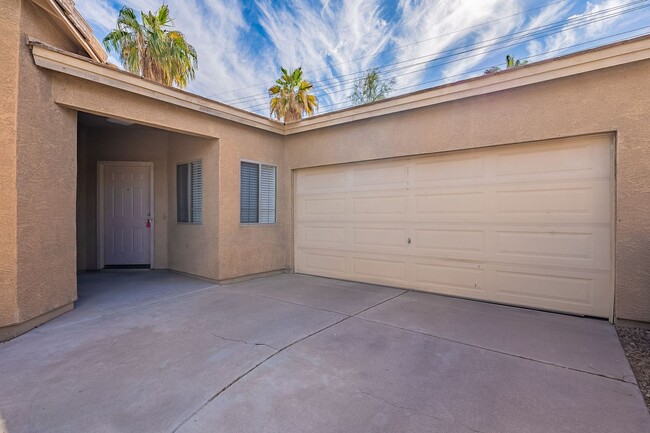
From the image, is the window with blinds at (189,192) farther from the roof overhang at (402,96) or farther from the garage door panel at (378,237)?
the garage door panel at (378,237)

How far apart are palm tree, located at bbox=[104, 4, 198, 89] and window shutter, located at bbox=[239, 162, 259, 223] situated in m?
8.14

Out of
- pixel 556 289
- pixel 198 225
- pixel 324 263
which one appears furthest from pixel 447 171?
pixel 198 225

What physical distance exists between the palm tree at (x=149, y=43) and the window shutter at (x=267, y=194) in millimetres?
8087

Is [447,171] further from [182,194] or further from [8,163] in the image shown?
[8,163]

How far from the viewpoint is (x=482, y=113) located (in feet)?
14.9

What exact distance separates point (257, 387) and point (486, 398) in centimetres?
172

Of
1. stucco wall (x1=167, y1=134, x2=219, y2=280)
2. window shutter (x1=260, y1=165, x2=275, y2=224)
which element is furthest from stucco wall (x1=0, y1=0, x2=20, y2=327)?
window shutter (x1=260, y1=165, x2=275, y2=224)

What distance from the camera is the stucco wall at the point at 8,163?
3.14 metres

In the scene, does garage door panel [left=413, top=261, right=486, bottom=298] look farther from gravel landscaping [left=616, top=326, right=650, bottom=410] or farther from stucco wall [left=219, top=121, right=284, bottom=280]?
stucco wall [left=219, top=121, right=284, bottom=280]

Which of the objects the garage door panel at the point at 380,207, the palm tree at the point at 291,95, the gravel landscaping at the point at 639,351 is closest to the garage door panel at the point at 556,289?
the gravel landscaping at the point at 639,351

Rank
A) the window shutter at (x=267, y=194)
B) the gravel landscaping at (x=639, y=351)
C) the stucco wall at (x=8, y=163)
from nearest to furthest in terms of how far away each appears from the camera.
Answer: the gravel landscaping at (x=639, y=351) < the stucco wall at (x=8, y=163) < the window shutter at (x=267, y=194)

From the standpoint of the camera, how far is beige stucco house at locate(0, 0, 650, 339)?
11.5 ft

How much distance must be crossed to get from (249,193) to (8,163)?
3.56 metres

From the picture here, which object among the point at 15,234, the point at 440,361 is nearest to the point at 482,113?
the point at 440,361
